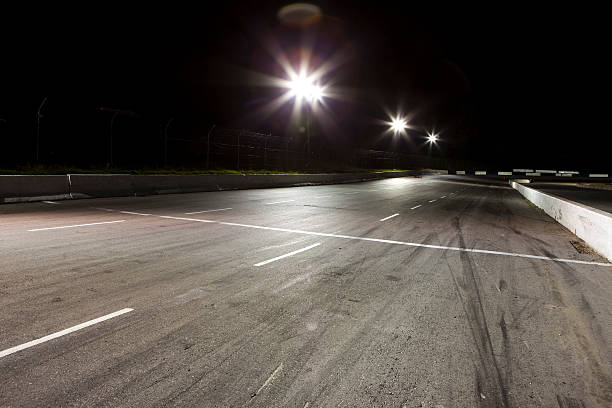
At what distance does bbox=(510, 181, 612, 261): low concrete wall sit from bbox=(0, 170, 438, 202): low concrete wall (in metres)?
17.5

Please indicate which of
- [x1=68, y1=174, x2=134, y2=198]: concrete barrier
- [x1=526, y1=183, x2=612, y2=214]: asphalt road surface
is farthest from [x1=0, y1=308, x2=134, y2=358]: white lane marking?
[x1=526, y1=183, x2=612, y2=214]: asphalt road surface

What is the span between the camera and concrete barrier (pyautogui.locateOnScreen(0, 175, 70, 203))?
1441 centimetres

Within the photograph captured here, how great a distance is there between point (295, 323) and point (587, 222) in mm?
9249

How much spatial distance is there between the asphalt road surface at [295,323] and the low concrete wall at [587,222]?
60 cm

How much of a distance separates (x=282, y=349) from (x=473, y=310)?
251cm

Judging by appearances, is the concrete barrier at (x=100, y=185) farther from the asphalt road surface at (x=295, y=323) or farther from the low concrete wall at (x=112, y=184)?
the asphalt road surface at (x=295, y=323)

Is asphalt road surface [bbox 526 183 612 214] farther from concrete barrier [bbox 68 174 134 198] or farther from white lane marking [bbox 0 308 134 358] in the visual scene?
concrete barrier [bbox 68 174 134 198]

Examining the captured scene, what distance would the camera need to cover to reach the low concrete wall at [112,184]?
14.9 metres

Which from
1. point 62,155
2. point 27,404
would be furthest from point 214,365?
point 62,155

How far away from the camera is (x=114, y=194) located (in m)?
17.9

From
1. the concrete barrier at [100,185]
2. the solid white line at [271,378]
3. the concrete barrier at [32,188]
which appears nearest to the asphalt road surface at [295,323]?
the solid white line at [271,378]

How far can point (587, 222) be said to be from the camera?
32.6 feet

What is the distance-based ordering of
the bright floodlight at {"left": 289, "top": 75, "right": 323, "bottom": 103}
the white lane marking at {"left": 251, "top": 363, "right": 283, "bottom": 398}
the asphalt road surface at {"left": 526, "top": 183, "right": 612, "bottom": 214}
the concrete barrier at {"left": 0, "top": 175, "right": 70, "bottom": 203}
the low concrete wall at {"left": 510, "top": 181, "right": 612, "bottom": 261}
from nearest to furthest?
the white lane marking at {"left": 251, "top": 363, "right": 283, "bottom": 398}, the low concrete wall at {"left": 510, "top": 181, "right": 612, "bottom": 261}, the concrete barrier at {"left": 0, "top": 175, "right": 70, "bottom": 203}, the asphalt road surface at {"left": 526, "top": 183, "right": 612, "bottom": 214}, the bright floodlight at {"left": 289, "top": 75, "right": 323, "bottom": 103}

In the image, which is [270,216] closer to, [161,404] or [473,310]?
[473,310]
